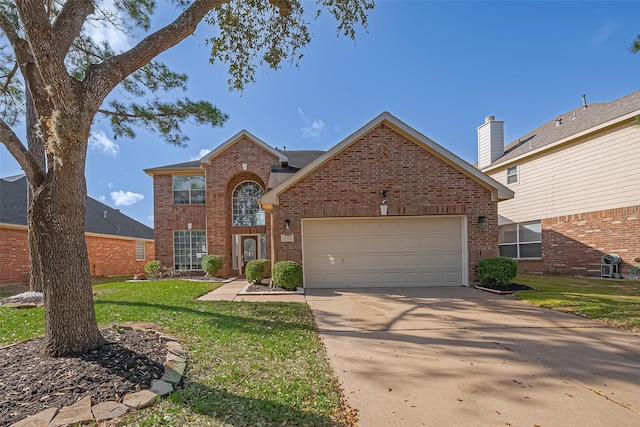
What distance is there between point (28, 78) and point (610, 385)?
8012mm

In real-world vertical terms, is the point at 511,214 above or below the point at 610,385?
above

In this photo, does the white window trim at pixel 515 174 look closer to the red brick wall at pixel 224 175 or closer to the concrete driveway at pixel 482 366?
the concrete driveway at pixel 482 366

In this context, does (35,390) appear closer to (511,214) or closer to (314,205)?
(314,205)

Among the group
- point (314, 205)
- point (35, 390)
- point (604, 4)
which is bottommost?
point (35, 390)

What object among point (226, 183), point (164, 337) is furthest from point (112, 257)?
point (164, 337)

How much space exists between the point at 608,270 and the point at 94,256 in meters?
25.1

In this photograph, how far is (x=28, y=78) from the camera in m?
4.06

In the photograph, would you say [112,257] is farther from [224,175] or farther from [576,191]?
[576,191]

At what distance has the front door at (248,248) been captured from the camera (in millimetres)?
15703

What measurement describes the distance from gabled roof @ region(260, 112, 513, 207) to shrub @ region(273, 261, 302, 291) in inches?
78.9

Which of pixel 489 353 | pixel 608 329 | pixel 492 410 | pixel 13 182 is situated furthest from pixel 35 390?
pixel 13 182

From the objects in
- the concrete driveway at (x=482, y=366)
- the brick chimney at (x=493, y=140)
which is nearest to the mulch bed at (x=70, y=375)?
the concrete driveway at (x=482, y=366)

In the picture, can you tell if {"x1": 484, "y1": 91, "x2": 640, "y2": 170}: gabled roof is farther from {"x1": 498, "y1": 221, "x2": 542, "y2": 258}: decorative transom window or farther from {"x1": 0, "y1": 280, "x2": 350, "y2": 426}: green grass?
{"x1": 0, "y1": 280, "x2": 350, "y2": 426}: green grass

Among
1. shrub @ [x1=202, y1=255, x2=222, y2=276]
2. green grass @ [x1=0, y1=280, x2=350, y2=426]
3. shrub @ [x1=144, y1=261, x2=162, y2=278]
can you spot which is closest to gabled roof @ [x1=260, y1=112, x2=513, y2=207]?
green grass @ [x1=0, y1=280, x2=350, y2=426]
